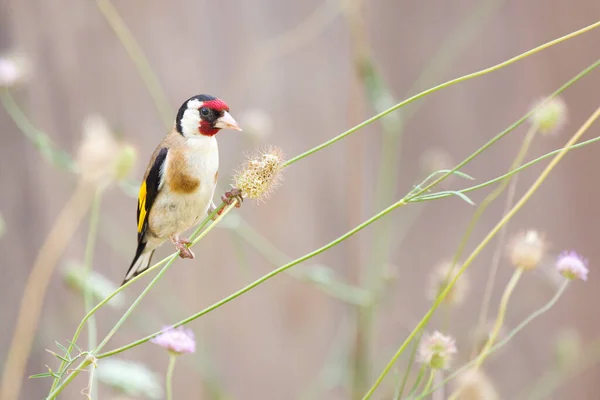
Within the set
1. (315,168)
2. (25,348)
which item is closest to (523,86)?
(315,168)

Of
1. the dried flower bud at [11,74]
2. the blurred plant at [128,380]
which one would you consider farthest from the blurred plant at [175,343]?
the dried flower bud at [11,74]

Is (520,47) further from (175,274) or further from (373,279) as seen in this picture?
(175,274)

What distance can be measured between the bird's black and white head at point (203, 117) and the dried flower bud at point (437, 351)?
230 millimetres

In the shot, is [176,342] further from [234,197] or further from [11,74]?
[11,74]

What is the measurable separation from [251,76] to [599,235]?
795 millimetres

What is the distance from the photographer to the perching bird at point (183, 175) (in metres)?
0.69

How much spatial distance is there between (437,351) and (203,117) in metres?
0.29

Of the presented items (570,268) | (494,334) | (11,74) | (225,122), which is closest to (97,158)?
(225,122)

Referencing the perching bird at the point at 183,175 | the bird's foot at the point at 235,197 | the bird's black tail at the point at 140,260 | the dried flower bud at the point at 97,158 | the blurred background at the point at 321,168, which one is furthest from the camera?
the blurred background at the point at 321,168

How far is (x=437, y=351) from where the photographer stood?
0.58 m

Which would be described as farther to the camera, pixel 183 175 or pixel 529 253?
pixel 183 175

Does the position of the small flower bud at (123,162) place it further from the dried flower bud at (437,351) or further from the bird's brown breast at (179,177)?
the dried flower bud at (437,351)

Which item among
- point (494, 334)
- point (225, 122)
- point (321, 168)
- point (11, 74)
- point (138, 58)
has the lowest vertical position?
point (494, 334)

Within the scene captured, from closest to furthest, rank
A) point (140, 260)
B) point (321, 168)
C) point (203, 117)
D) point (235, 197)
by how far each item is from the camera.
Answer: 1. point (235, 197)
2. point (203, 117)
3. point (140, 260)
4. point (321, 168)
